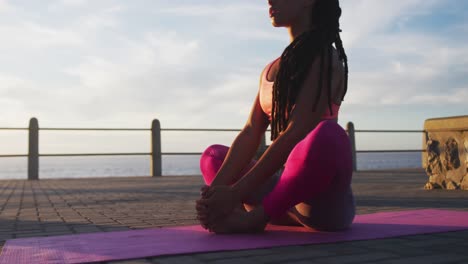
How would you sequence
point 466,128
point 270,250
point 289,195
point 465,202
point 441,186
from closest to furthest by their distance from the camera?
point 270,250, point 289,195, point 465,202, point 466,128, point 441,186

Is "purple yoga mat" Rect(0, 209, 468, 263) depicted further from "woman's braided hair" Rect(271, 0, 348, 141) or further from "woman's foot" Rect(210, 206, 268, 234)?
"woman's braided hair" Rect(271, 0, 348, 141)

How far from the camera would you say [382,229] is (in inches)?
99.2

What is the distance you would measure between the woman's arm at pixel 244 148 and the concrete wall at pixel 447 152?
152 inches

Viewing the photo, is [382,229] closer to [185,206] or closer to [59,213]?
[185,206]

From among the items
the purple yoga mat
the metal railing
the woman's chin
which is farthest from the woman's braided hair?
the metal railing

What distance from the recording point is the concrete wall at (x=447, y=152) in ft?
18.7

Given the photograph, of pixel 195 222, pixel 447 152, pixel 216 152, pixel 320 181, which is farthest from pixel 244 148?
pixel 447 152

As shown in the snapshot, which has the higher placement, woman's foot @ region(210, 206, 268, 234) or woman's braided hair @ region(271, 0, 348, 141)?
woman's braided hair @ region(271, 0, 348, 141)

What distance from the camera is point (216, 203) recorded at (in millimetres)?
2264

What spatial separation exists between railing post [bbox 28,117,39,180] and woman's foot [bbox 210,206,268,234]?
878cm

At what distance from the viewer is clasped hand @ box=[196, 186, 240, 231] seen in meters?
2.26

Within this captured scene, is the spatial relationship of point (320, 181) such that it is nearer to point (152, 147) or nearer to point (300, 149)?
point (300, 149)

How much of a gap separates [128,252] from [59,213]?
2.09 meters

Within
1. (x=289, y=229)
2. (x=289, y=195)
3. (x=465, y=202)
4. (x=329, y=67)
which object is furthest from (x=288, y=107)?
(x=465, y=202)
